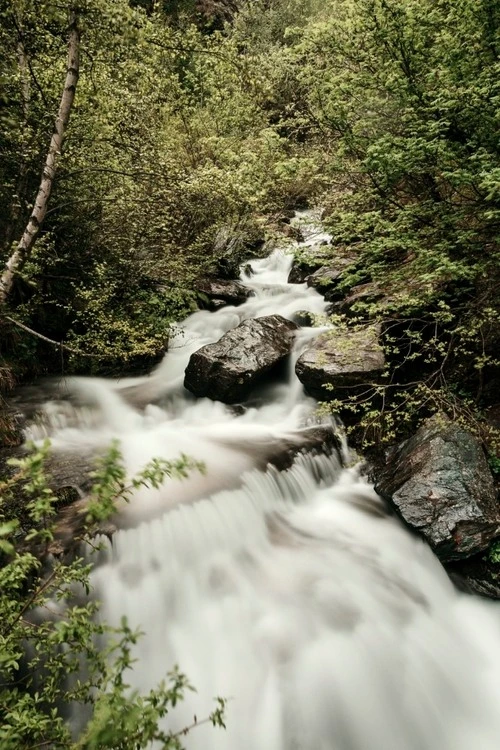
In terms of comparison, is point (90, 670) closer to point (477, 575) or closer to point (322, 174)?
point (477, 575)

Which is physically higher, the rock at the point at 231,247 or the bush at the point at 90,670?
the rock at the point at 231,247

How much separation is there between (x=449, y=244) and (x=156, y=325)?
596 centimetres

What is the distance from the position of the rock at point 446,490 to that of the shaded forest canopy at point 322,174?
518 millimetres

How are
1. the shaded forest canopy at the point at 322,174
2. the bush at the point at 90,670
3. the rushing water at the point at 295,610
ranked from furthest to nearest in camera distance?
the shaded forest canopy at the point at 322,174 → the rushing water at the point at 295,610 → the bush at the point at 90,670

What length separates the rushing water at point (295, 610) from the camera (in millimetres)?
3662

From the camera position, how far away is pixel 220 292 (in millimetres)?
11891

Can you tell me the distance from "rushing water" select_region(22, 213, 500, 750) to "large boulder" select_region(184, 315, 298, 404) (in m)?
1.57

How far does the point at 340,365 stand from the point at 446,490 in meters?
2.68

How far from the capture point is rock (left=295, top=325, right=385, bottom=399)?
6.75 meters

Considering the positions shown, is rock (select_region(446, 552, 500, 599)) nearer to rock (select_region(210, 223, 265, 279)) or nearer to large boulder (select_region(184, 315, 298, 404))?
large boulder (select_region(184, 315, 298, 404))

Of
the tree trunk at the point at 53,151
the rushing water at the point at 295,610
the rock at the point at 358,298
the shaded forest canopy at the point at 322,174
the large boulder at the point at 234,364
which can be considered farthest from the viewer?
the large boulder at the point at 234,364

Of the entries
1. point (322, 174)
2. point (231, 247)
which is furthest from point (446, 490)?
point (231, 247)

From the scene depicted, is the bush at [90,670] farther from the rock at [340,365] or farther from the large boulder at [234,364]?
the large boulder at [234,364]

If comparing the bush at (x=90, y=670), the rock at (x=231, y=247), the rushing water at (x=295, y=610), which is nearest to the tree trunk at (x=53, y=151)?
the bush at (x=90, y=670)
